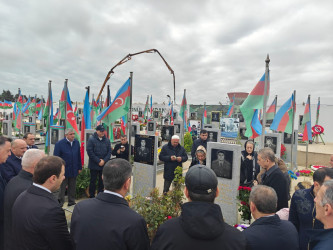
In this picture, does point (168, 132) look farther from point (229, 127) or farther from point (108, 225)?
point (108, 225)

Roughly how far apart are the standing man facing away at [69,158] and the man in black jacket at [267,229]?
15.2 feet

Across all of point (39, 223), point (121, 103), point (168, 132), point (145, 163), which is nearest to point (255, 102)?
point (145, 163)

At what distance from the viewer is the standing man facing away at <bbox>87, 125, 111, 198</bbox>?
5531mm

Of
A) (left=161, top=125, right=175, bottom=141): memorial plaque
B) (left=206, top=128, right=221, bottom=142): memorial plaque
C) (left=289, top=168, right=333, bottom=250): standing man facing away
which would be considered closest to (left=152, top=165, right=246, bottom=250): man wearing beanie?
(left=289, top=168, right=333, bottom=250): standing man facing away

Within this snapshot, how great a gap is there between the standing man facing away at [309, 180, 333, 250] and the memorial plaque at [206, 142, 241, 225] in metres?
3.21

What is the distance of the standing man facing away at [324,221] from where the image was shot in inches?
54.2

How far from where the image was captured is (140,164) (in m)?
6.20

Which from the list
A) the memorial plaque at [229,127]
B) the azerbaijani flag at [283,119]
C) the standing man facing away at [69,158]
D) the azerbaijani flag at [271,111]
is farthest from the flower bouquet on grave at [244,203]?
the memorial plaque at [229,127]

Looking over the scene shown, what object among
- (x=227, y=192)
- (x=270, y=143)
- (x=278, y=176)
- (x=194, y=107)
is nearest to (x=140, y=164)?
(x=227, y=192)

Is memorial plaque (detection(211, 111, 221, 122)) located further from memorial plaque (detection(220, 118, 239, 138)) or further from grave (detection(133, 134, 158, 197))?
grave (detection(133, 134, 158, 197))

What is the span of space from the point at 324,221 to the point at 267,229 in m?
0.41

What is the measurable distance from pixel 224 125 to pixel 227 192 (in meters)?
18.4

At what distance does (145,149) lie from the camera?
19.9 feet

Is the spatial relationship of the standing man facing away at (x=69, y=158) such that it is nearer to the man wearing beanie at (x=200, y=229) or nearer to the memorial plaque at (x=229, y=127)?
the man wearing beanie at (x=200, y=229)
